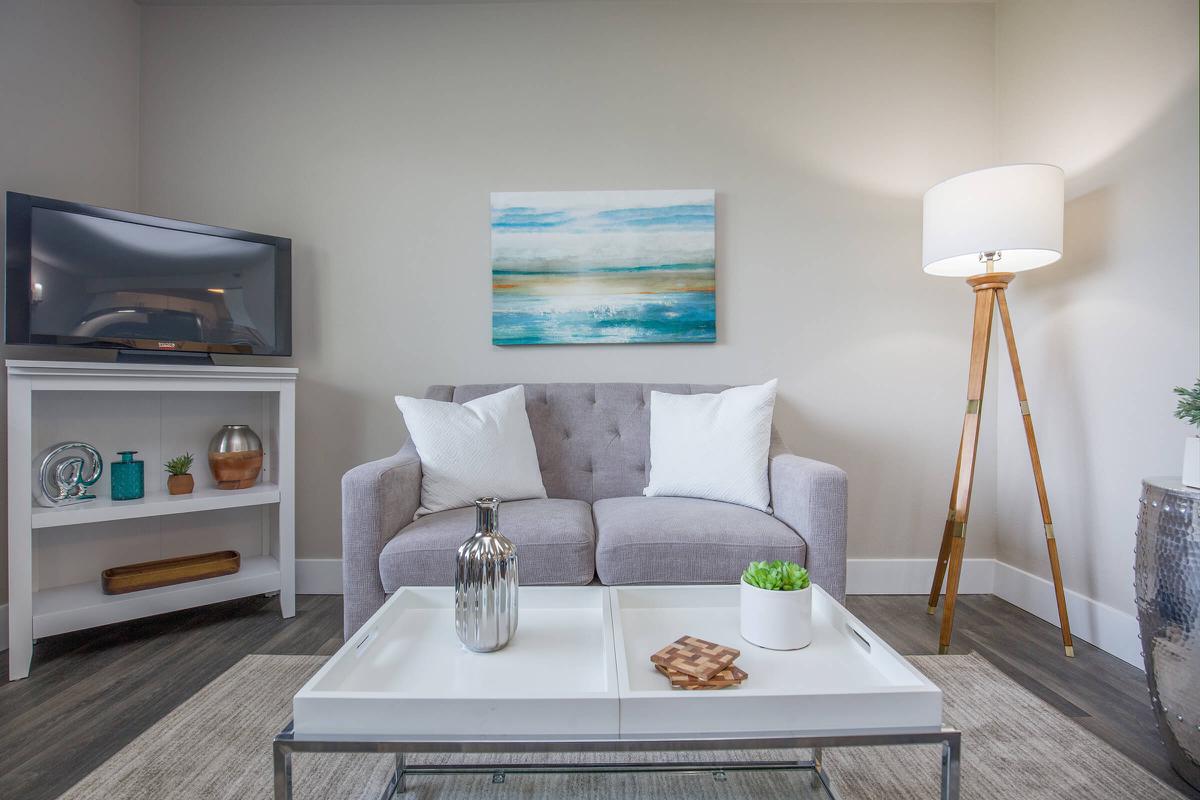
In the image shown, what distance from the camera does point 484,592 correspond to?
41.0 inches

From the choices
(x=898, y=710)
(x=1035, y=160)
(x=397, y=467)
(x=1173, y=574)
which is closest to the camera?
(x=898, y=710)

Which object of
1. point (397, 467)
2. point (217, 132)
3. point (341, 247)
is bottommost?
point (397, 467)

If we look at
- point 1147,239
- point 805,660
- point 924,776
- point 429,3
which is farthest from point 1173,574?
point 429,3

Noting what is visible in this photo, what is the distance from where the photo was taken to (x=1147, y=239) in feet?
6.12

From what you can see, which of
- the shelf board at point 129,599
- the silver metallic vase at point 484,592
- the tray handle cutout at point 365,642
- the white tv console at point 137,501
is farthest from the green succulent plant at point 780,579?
the shelf board at point 129,599

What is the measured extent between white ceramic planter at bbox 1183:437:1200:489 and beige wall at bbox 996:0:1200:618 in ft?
1.85

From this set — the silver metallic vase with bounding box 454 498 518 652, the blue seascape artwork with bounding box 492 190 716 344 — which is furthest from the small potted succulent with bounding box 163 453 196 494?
the silver metallic vase with bounding box 454 498 518 652

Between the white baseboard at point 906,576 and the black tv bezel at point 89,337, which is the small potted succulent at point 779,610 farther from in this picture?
the black tv bezel at point 89,337

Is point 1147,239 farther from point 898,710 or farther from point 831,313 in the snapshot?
point 898,710

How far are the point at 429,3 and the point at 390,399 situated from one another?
1773mm

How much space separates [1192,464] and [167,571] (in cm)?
311

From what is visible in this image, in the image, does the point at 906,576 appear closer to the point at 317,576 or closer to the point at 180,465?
the point at 317,576

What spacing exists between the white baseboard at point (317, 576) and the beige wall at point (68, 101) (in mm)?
930

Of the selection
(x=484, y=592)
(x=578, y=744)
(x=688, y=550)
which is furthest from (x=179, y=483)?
(x=578, y=744)
